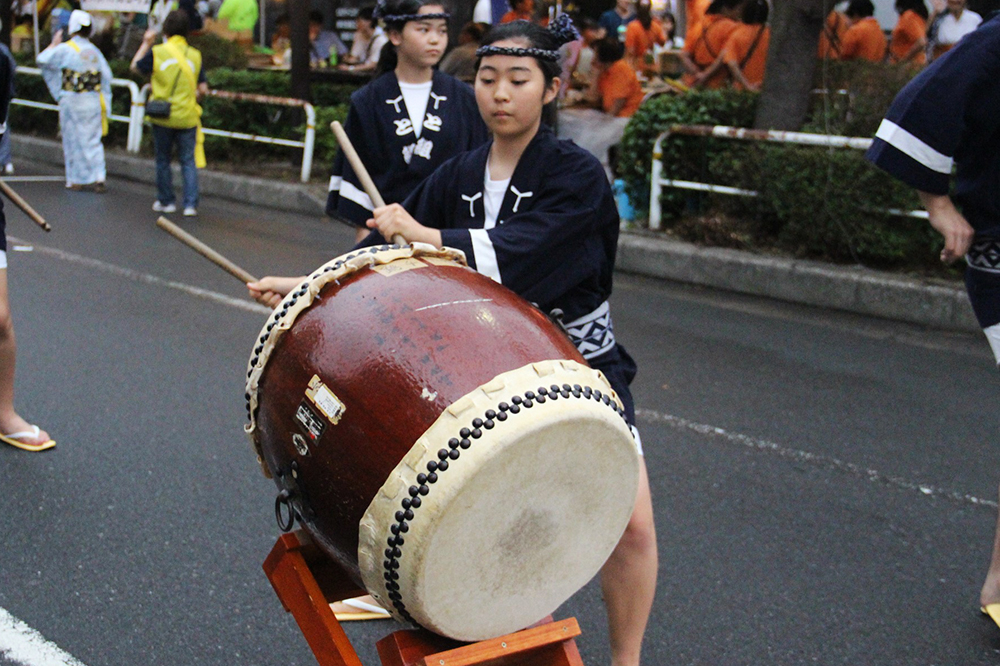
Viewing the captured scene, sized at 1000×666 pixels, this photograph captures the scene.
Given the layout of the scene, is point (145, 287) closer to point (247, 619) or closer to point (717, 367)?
point (717, 367)

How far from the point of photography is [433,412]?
178 cm

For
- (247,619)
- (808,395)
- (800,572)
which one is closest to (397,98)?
(247,619)

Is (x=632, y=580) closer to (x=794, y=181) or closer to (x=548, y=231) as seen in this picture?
(x=548, y=231)

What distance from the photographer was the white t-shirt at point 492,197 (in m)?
2.50

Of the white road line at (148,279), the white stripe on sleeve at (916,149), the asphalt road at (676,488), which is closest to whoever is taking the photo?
the white stripe on sleeve at (916,149)

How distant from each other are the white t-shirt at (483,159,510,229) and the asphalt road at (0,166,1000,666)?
4.05ft

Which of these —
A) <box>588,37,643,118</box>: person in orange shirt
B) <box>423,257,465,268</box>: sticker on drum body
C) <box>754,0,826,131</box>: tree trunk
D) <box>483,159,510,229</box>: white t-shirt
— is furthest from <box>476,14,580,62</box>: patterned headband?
<box>588,37,643,118</box>: person in orange shirt

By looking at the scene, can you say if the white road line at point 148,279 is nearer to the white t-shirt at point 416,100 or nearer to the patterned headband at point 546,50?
the white t-shirt at point 416,100

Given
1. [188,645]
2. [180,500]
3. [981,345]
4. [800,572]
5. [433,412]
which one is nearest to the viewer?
[433,412]

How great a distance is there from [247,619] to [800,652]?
153cm

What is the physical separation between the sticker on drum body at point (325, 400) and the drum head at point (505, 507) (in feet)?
0.55

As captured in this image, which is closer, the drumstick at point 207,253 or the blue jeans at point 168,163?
the drumstick at point 207,253

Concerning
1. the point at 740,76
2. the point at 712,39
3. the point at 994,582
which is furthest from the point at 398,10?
the point at 712,39

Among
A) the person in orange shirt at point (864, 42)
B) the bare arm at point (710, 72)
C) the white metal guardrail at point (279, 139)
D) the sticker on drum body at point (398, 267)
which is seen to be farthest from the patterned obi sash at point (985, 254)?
the white metal guardrail at point (279, 139)
